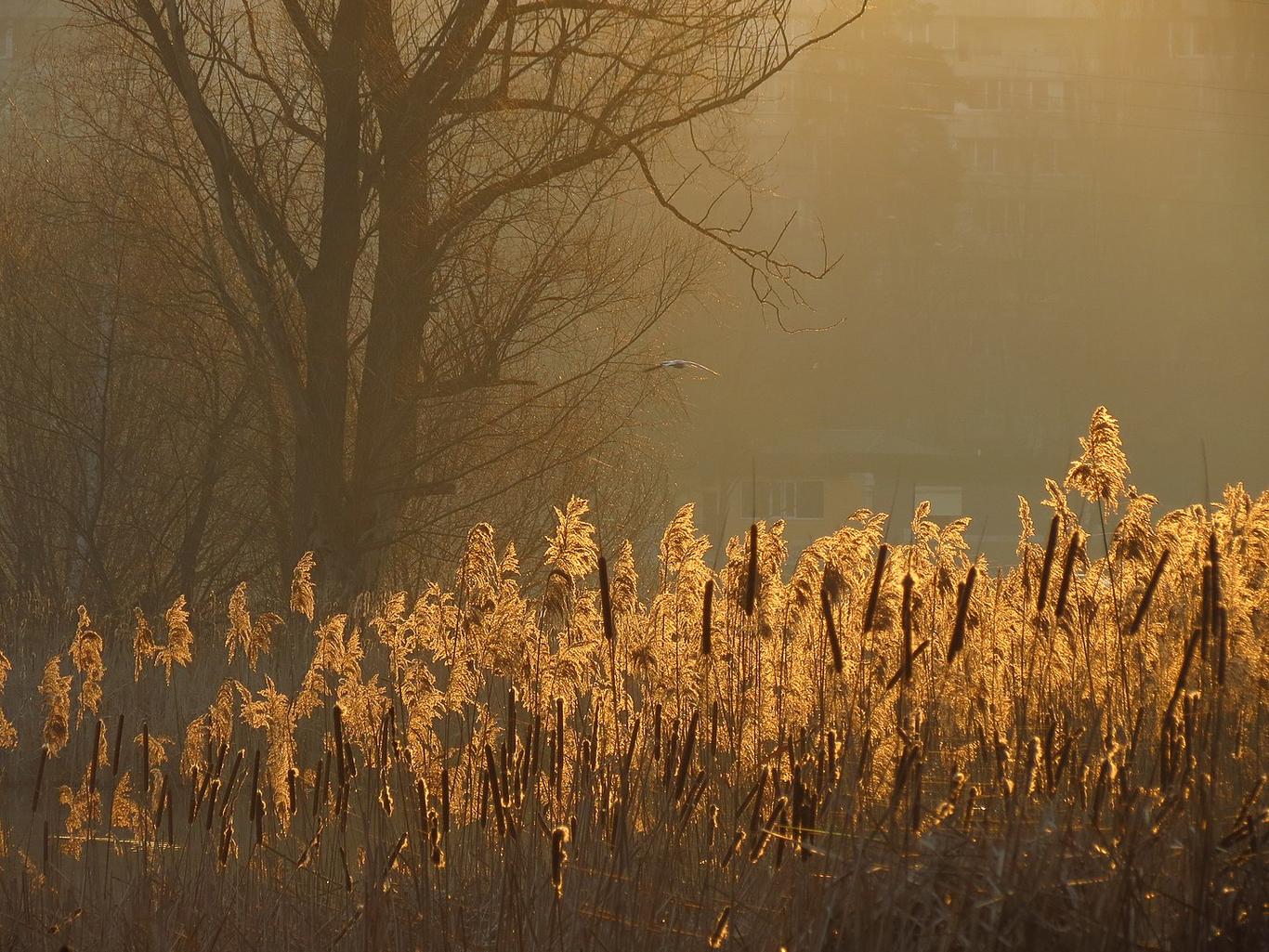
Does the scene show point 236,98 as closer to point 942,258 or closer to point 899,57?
point 899,57

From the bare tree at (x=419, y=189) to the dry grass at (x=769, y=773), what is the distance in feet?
18.2

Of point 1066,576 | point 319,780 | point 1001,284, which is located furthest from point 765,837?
point 1001,284

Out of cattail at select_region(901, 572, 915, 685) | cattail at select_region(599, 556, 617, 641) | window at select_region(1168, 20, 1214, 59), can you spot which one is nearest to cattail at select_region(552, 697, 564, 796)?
cattail at select_region(599, 556, 617, 641)

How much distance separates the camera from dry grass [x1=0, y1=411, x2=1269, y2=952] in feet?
9.94

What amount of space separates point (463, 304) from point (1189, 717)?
357 inches

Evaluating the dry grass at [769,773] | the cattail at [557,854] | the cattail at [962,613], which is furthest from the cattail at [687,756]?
the cattail at [962,613]

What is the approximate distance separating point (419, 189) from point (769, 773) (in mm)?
7655

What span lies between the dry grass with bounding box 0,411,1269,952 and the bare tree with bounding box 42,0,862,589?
18.2 feet

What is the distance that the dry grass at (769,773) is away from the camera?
9.94 feet

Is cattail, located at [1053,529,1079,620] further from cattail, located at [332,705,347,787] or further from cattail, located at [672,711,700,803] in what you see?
cattail, located at [332,705,347,787]

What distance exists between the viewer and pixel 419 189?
36.7 feet

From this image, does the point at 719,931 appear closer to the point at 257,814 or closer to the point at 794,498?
the point at 257,814

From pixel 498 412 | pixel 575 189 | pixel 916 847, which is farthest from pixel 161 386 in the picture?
pixel 916 847

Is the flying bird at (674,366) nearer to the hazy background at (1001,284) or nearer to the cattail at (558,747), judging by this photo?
the cattail at (558,747)
